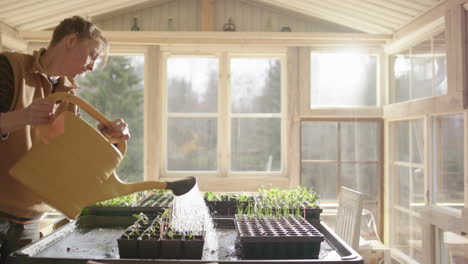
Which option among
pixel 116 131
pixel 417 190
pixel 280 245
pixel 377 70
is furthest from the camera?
pixel 377 70

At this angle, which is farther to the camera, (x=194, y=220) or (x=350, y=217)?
(x=350, y=217)

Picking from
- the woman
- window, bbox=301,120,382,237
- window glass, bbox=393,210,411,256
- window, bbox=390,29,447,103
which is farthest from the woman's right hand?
window glass, bbox=393,210,411,256

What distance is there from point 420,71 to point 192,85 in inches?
100

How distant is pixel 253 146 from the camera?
4.85 meters

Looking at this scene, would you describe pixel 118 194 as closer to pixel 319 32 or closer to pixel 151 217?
pixel 151 217

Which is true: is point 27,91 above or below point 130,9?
below

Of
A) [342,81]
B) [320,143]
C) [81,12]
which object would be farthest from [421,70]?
[81,12]

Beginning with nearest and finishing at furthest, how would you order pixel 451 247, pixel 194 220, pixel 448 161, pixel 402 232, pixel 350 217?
1. pixel 194 220
2. pixel 350 217
3. pixel 451 247
4. pixel 448 161
5. pixel 402 232

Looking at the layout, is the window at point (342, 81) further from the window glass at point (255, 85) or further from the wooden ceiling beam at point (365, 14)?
the wooden ceiling beam at point (365, 14)

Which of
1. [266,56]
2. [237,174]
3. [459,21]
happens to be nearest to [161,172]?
[237,174]

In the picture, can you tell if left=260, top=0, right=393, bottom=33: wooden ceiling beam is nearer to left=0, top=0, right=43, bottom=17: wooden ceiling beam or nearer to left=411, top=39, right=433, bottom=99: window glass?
left=411, top=39, right=433, bottom=99: window glass

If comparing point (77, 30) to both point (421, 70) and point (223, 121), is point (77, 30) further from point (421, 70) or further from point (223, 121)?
point (421, 70)

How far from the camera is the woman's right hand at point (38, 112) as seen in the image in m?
1.24

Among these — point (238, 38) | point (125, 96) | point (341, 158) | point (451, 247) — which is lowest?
point (451, 247)
